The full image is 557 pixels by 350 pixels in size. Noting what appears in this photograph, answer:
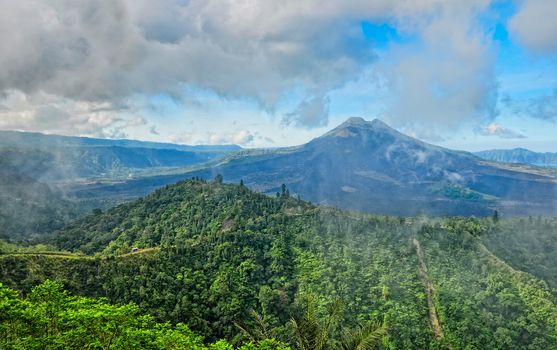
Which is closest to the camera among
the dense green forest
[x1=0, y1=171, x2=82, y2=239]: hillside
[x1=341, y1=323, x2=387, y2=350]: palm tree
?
[x1=341, y1=323, x2=387, y2=350]: palm tree

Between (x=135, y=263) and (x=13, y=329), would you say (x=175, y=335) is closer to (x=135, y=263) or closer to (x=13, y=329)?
(x=13, y=329)

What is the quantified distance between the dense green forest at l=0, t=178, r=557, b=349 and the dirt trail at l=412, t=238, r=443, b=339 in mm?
166

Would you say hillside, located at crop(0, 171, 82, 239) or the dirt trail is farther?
hillside, located at crop(0, 171, 82, 239)

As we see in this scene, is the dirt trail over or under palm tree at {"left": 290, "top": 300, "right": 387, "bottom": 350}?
under

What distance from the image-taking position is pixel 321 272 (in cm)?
5862

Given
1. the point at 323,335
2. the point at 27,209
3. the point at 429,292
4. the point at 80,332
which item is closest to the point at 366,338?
the point at 323,335

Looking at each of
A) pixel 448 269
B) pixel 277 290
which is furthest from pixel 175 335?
pixel 448 269

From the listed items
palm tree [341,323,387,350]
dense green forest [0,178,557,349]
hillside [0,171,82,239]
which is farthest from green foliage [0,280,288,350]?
hillside [0,171,82,239]

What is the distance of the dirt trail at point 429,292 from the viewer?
170ft

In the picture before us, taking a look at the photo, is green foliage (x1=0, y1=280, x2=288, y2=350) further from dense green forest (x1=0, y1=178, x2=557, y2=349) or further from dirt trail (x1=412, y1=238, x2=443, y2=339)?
dirt trail (x1=412, y1=238, x2=443, y2=339)

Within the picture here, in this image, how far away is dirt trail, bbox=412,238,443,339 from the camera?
5172 cm

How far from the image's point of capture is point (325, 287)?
56.2m

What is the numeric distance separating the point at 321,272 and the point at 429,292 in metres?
14.6

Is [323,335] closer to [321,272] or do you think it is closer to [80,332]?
[80,332]
